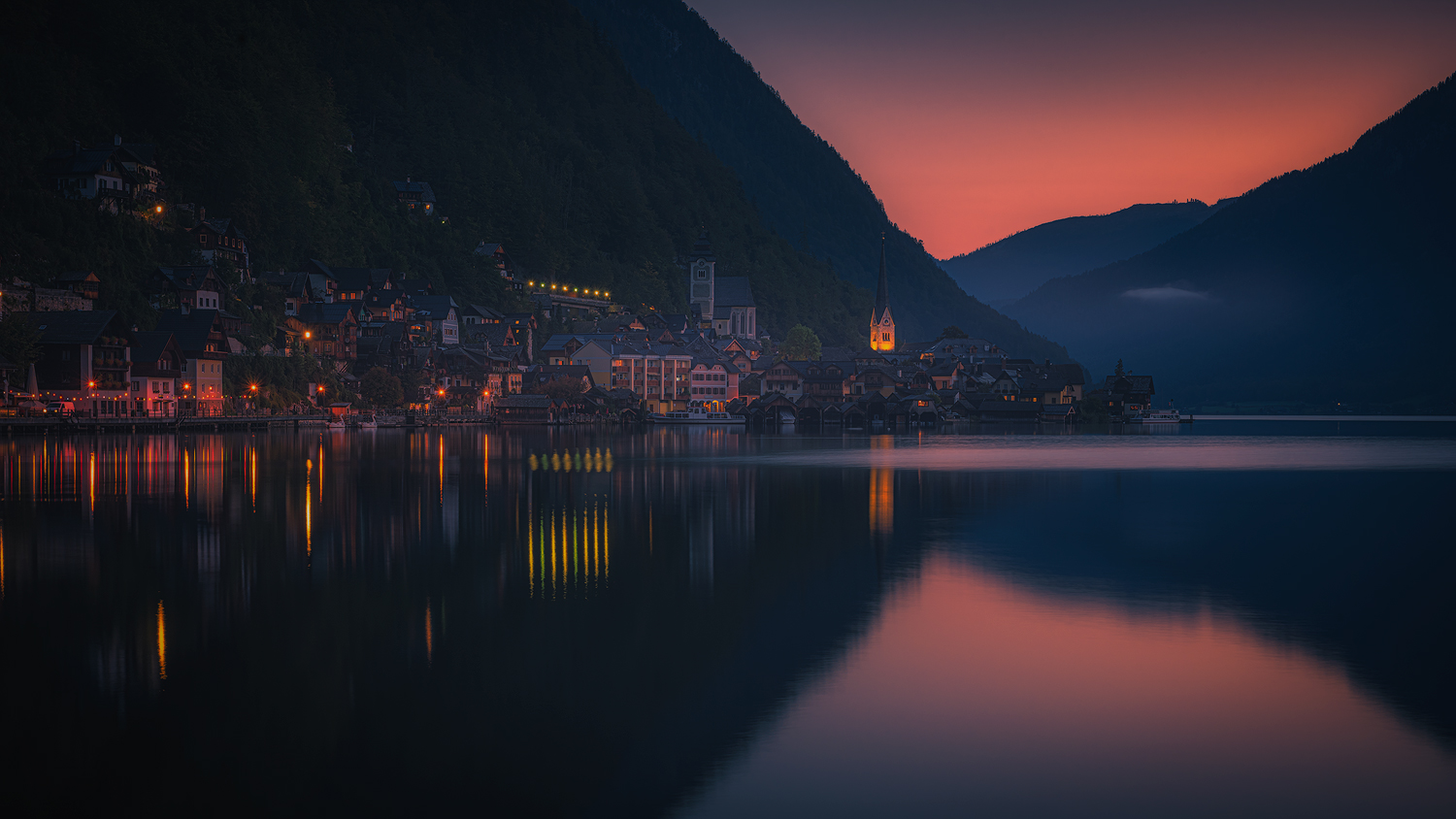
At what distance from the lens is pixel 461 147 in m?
133

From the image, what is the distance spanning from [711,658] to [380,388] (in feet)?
236

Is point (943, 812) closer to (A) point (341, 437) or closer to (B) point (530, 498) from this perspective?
(B) point (530, 498)

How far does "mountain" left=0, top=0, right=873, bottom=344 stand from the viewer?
71.6 metres

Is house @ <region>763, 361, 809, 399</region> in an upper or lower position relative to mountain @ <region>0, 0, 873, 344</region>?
lower

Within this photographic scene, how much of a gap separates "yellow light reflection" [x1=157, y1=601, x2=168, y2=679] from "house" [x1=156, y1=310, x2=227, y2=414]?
56093 millimetres

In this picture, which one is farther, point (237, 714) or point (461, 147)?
point (461, 147)

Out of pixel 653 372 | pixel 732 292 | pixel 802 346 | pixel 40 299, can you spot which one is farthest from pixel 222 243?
pixel 732 292

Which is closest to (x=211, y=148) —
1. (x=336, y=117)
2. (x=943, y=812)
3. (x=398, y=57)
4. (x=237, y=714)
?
(x=336, y=117)

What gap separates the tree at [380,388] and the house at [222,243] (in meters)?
11.8

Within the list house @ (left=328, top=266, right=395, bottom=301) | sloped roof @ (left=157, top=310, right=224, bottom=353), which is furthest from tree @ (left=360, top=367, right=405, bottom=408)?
sloped roof @ (left=157, top=310, right=224, bottom=353)

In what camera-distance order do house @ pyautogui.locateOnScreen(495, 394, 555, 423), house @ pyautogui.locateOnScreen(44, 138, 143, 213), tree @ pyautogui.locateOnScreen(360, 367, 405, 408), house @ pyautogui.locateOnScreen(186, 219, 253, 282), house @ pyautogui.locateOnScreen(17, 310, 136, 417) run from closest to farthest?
house @ pyautogui.locateOnScreen(17, 310, 136, 417) < house @ pyautogui.locateOnScreen(44, 138, 143, 213) < house @ pyautogui.locateOnScreen(186, 219, 253, 282) < tree @ pyautogui.locateOnScreen(360, 367, 405, 408) < house @ pyautogui.locateOnScreen(495, 394, 555, 423)

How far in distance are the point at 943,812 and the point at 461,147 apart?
135251 millimetres

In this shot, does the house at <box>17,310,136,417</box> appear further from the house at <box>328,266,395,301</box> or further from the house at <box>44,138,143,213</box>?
the house at <box>328,266,395,301</box>

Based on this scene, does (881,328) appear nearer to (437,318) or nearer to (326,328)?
(437,318)
